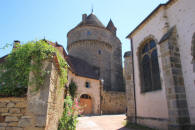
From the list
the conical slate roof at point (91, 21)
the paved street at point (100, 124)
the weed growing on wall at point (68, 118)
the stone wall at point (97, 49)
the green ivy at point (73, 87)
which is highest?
the conical slate roof at point (91, 21)

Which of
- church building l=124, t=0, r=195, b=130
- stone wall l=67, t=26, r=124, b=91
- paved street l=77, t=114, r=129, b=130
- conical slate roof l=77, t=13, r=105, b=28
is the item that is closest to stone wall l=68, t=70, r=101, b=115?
stone wall l=67, t=26, r=124, b=91

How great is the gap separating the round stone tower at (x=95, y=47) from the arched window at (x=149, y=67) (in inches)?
618

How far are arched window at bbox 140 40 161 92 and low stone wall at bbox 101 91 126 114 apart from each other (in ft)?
37.0

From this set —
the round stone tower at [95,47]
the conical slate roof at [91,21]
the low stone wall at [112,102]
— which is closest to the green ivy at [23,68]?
the low stone wall at [112,102]

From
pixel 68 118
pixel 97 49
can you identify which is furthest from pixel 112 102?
pixel 68 118

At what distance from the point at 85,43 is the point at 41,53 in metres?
21.3

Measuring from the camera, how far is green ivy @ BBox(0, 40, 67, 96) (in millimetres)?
3893

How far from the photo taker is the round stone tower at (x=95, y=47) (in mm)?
25062

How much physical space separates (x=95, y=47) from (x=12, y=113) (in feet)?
72.7

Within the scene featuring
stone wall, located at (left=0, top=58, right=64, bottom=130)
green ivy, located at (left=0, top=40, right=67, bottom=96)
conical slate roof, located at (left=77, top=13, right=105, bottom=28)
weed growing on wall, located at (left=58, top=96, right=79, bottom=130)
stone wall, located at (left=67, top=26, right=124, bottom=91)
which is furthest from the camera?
conical slate roof, located at (left=77, top=13, right=105, bottom=28)

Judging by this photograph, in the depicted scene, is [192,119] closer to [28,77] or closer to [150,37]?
[150,37]

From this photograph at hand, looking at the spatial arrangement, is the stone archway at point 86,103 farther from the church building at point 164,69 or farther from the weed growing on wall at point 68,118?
the weed growing on wall at point 68,118

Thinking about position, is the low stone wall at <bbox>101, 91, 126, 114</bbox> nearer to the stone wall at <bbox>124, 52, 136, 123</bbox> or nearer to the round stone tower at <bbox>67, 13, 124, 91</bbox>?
the round stone tower at <bbox>67, 13, 124, 91</bbox>

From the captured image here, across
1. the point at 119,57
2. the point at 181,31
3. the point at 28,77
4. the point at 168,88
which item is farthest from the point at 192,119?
the point at 119,57
